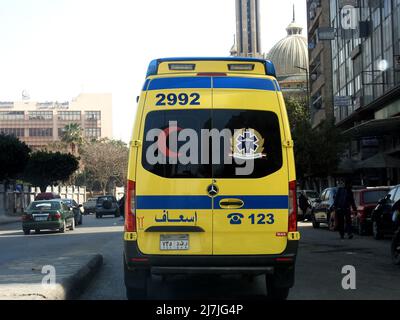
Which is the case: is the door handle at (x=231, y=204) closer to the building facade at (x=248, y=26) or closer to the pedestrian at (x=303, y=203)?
the pedestrian at (x=303, y=203)

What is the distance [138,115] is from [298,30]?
121340 mm

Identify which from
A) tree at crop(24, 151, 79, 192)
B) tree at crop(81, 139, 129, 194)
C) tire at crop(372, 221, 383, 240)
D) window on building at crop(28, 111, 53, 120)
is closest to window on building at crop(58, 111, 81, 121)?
window on building at crop(28, 111, 53, 120)

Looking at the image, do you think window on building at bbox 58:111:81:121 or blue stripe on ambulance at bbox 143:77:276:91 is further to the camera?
window on building at bbox 58:111:81:121

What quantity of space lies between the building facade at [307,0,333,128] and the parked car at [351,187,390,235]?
1323 inches

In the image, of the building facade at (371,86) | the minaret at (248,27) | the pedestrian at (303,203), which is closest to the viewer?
the pedestrian at (303,203)

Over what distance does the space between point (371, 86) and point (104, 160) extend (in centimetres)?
6256

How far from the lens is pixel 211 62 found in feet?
25.6

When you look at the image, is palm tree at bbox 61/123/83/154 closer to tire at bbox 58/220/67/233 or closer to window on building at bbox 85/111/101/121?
window on building at bbox 85/111/101/121

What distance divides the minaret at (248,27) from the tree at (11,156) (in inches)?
3723

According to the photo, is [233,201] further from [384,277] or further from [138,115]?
[384,277]

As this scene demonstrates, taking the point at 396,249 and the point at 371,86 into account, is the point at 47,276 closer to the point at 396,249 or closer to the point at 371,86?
the point at 396,249

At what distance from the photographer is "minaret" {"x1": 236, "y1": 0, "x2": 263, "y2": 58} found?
14512 cm

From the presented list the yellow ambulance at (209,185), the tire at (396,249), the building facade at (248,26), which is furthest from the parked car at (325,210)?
the building facade at (248,26)

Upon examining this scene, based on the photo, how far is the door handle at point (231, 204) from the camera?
24.2ft
